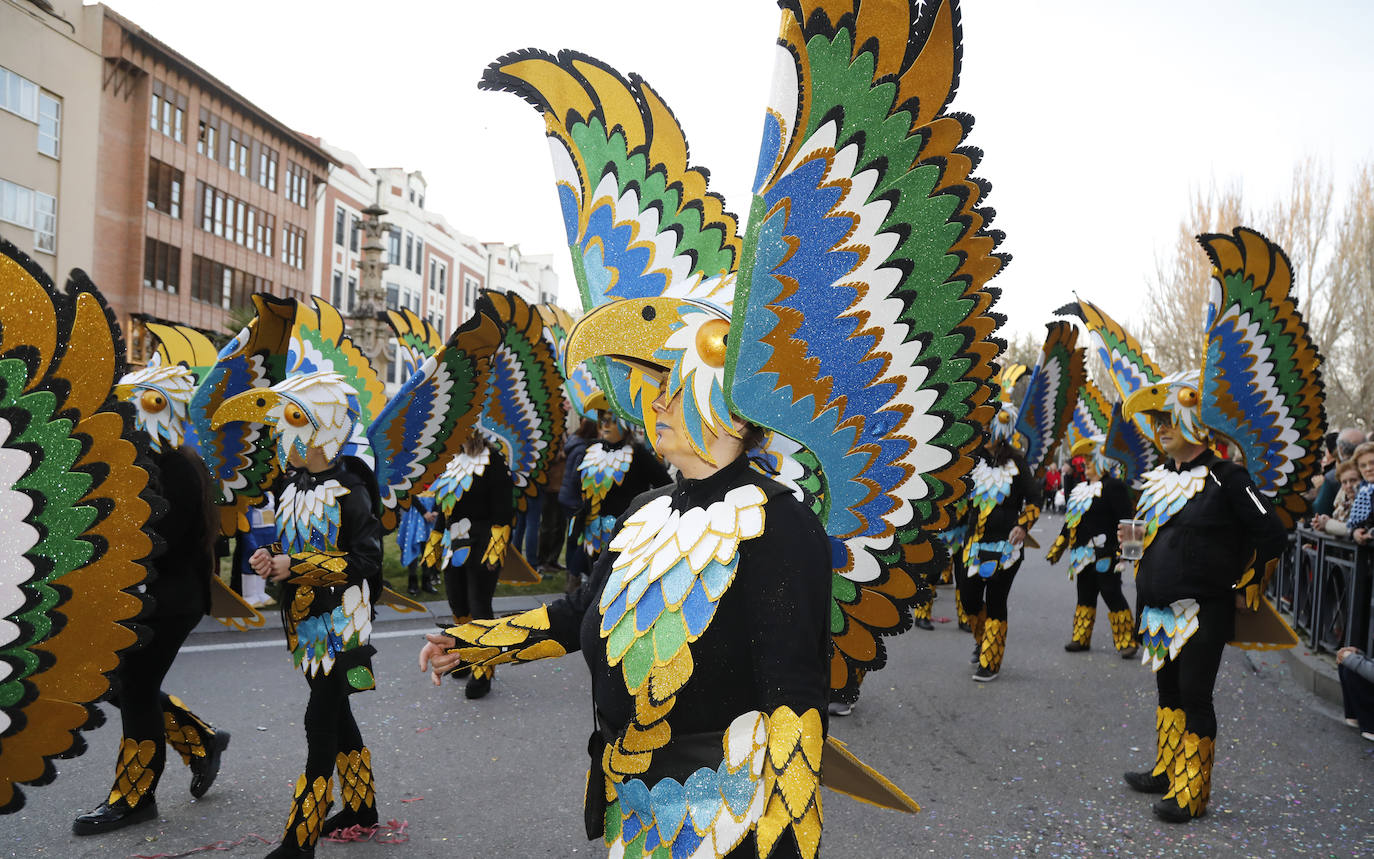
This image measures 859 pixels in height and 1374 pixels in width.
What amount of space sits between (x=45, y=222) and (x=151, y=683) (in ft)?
86.2

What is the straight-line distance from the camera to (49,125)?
80.3 ft

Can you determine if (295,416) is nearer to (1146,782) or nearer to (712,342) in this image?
(712,342)

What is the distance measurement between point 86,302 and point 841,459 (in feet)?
5.57

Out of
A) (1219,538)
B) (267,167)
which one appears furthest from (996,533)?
(267,167)

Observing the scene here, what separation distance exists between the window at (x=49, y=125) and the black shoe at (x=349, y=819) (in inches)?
1074

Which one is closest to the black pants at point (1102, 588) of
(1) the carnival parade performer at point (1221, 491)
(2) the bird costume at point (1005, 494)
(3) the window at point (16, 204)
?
(2) the bird costume at point (1005, 494)

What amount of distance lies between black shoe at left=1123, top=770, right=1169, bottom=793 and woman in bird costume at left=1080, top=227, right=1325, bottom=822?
11 mm

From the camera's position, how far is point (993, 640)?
22.0ft

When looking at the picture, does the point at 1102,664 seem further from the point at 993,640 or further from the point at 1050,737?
the point at 1050,737

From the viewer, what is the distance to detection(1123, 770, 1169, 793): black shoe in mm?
4434

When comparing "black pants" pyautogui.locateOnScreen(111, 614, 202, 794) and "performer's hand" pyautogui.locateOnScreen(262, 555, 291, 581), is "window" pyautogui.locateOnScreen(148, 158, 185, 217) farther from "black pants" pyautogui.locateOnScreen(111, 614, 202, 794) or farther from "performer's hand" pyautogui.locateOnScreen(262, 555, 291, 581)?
"performer's hand" pyautogui.locateOnScreen(262, 555, 291, 581)

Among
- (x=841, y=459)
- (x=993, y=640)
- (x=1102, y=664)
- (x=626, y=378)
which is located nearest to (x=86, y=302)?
(x=626, y=378)

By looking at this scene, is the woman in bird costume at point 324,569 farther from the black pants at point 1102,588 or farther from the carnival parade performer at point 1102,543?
the black pants at point 1102,588

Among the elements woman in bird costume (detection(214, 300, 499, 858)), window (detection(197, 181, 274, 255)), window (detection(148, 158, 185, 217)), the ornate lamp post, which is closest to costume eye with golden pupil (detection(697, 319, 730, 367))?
woman in bird costume (detection(214, 300, 499, 858))
